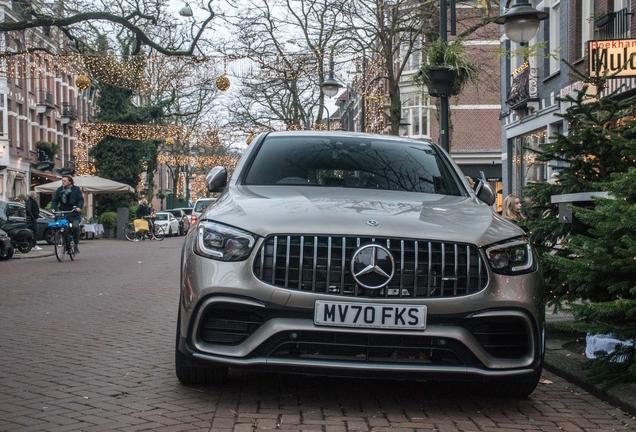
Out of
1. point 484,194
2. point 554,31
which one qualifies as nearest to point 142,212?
point 554,31

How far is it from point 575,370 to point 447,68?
9121 mm

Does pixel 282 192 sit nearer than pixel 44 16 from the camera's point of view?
Yes

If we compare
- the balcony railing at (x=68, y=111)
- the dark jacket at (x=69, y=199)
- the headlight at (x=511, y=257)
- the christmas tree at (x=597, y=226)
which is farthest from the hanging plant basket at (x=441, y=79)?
the balcony railing at (x=68, y=111)

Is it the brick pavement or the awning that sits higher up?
the awning

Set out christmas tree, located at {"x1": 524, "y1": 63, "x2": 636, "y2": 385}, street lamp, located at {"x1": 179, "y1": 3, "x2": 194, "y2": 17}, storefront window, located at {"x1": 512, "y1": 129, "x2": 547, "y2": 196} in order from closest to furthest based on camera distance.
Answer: christmas tree, located at {"x1": 524, "y1": 63, "x2": 636, "y2": 385}
street lamp, located at {"x1": 179, "y1": 3, "x2": 194, "y2": 17}
storefront window, located at {"x1": 512, "y1": 129, "x2": 547, "y2": 196}

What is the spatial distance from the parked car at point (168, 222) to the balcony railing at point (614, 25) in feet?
99.2

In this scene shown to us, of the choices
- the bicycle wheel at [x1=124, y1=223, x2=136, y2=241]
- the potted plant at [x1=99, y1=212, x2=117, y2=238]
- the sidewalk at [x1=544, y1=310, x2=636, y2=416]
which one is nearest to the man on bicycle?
the sidewalk at [x1=544, y1=310, x2=636, y2=416]

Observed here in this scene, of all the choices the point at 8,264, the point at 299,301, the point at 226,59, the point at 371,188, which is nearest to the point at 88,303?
the point at 371,188

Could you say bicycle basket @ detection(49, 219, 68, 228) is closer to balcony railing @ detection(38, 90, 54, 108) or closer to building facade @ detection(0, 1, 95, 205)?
building facade @ detection(0, 1, 95, 205)

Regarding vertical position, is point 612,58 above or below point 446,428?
above

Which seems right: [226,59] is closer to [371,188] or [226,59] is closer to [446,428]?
[371,188]

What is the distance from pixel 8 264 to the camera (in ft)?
61.4

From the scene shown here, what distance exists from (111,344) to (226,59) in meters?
17.9

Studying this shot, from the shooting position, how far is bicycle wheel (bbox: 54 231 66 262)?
1919 cm
